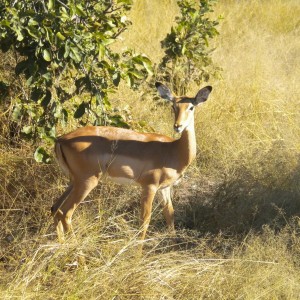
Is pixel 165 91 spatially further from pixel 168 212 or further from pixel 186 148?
pixel 168 212

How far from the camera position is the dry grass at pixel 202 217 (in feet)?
13.6

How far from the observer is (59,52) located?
16.1ft

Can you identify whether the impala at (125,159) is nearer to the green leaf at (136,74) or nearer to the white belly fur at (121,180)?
the white belly fur at (121,180)

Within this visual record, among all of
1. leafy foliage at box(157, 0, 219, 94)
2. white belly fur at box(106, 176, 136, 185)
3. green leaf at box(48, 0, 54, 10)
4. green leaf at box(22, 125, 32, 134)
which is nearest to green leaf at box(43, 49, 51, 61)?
green leaf at box(48, 0, 54, 10)

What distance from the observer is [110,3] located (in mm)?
5770

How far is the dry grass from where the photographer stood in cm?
414

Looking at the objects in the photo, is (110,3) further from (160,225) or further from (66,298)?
(66,298)

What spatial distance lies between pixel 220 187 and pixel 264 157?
481mm

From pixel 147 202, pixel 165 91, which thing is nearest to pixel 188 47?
pixel 165 91

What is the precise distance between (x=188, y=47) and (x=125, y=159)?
2622 millimetres

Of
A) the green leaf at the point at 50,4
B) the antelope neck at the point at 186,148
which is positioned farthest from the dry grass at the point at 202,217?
the green leaf at the point at 50,4

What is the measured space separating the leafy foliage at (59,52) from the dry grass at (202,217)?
59cm

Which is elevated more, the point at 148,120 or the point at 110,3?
the point at 110,3

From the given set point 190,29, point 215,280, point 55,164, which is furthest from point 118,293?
point 190,29
